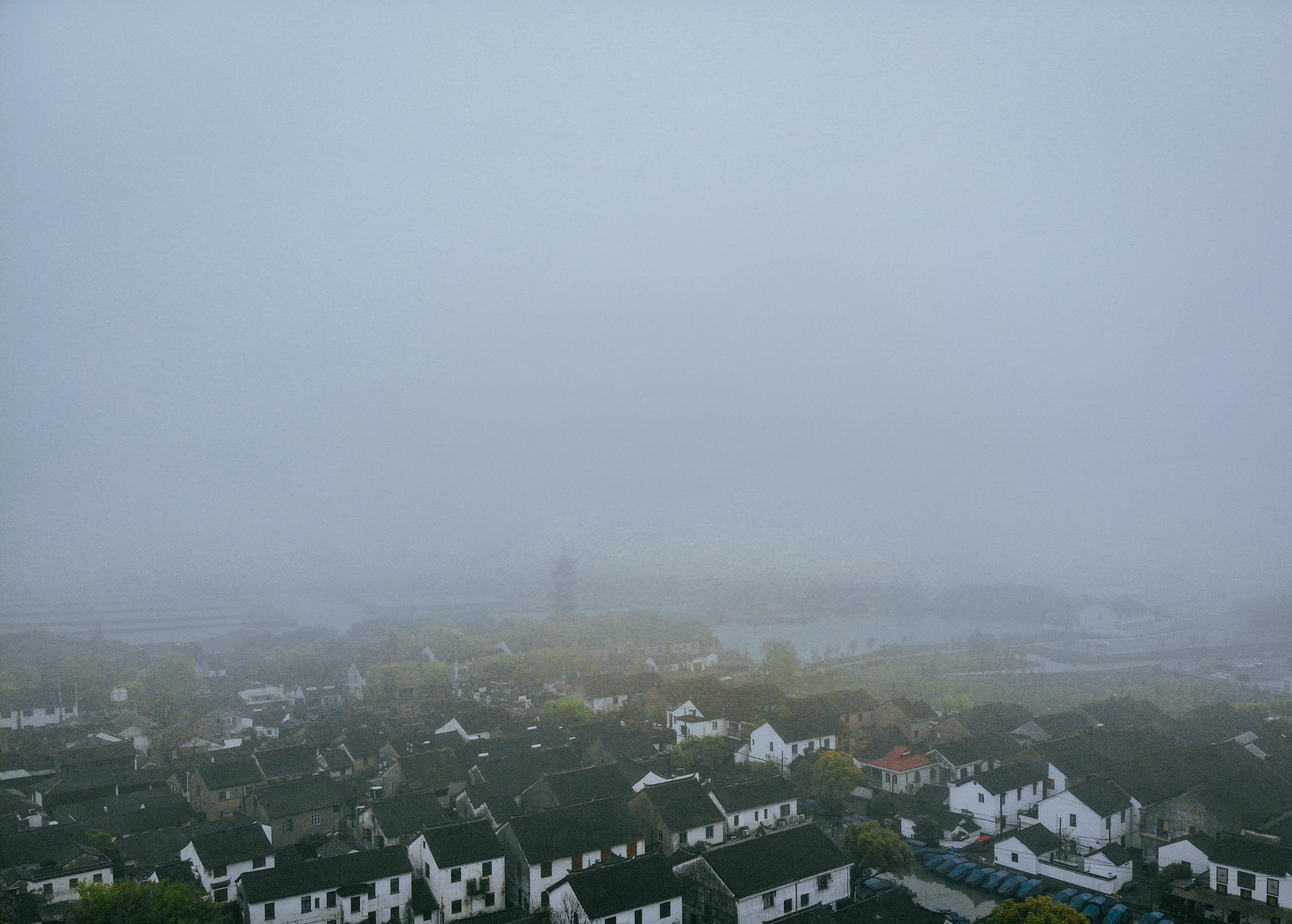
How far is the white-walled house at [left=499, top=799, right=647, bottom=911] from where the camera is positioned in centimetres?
545

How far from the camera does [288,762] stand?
8648mm

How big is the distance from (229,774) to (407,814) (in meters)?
2.62

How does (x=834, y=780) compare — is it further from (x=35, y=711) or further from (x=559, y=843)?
(x=35, y=711)

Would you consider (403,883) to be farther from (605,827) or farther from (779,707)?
(779,707)

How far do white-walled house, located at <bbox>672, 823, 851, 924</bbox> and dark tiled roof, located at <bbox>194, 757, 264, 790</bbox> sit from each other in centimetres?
505

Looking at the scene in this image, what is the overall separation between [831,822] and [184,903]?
5134 millimetres

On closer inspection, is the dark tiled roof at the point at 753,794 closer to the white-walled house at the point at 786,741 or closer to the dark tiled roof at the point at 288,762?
the white-walled house at the point at 786,741

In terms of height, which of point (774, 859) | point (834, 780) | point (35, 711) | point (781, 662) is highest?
point (774, 859)

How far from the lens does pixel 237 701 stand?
13.1m

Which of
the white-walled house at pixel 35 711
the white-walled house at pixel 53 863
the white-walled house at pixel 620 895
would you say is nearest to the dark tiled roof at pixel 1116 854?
the white-walled house at pixel 620 895

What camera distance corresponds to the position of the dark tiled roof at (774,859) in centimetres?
494

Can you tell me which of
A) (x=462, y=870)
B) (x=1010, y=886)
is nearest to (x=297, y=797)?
(x=462, y=870)

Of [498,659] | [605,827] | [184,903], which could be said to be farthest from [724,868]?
[498,659]

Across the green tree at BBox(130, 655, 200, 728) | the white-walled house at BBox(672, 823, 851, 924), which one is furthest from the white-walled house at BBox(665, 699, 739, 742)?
the green tree at BBox(130, 655, 200, 728)
